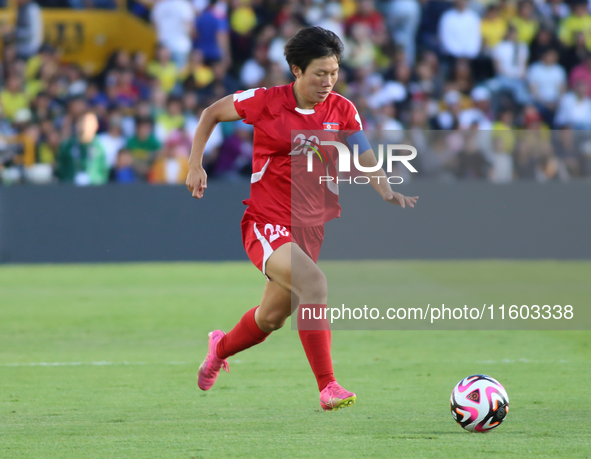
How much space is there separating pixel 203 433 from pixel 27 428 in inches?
36.0

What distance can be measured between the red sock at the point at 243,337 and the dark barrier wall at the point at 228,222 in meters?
8.79

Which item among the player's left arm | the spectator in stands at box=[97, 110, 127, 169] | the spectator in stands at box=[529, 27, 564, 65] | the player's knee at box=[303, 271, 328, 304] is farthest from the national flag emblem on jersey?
the spectator in stands at box=[529, 27, 564, 65]

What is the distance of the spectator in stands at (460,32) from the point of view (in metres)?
18.0

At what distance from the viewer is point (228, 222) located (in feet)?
49.8

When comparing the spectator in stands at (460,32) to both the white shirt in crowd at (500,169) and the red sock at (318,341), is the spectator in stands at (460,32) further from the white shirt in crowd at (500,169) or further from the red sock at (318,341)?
the red sock at (318,341)

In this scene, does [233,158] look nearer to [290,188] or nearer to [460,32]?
[460,32]

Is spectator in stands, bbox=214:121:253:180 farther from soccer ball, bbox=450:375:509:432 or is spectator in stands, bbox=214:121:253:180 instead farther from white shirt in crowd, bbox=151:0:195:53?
soccer ball, bbox=450:375:509:432

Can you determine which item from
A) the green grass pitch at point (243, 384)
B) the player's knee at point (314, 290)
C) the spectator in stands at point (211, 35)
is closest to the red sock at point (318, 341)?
the player's knee at point (314, 290)

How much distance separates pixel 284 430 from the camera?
4621 mm

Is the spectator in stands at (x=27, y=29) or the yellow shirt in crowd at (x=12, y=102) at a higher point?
the spectator in stands at (x=27, y=29)

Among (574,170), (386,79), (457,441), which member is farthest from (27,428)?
(386,79)

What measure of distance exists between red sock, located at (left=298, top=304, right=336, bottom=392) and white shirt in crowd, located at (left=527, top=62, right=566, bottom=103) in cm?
1331

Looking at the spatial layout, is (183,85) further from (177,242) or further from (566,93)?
(566,93)

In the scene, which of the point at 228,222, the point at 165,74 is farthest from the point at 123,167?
the point at 165,74
